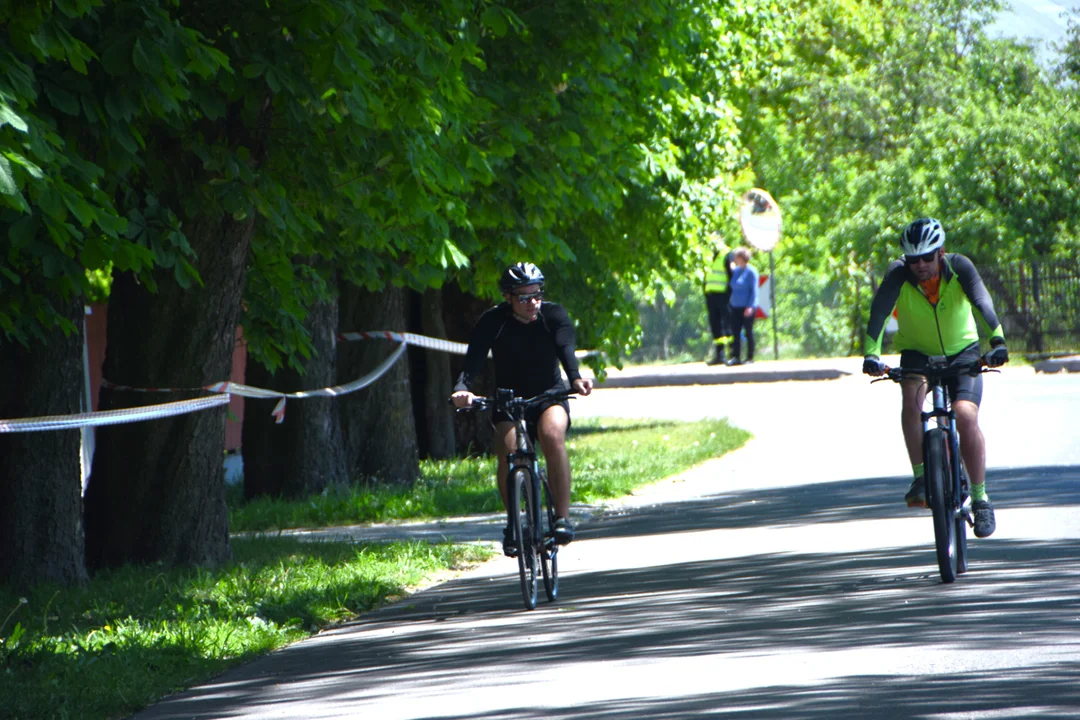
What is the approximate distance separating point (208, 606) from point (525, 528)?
179 cm

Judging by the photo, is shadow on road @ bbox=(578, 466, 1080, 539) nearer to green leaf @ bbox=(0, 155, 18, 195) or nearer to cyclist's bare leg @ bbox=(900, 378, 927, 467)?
cyclist's bare leg @ bbox=(900, 378, 927, 467)

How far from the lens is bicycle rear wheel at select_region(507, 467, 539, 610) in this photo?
10.1 meters

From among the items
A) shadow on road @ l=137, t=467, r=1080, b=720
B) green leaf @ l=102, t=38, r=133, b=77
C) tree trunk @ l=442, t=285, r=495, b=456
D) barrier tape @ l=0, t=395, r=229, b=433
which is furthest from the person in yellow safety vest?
green leaf @ l=102, t=38, r=133, b=77

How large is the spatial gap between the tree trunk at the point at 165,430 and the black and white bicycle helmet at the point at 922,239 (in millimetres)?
4257

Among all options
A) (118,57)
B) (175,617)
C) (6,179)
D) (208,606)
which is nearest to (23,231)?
(118,57)

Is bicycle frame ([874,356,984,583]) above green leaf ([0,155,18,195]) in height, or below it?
below

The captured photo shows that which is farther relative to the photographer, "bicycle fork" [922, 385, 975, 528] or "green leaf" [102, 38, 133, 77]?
"bicycle fork" [922, 385, 975, 528]

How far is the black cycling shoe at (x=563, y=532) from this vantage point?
10422 millimetres

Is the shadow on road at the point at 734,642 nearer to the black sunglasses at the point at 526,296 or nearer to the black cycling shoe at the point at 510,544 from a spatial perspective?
the black cycling shoe at the point at 510,544

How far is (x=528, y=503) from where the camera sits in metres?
10.5

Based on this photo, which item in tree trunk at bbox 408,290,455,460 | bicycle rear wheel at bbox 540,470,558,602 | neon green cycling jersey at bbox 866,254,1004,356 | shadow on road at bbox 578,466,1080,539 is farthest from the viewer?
tree trunk at bbox 408,290,455,460

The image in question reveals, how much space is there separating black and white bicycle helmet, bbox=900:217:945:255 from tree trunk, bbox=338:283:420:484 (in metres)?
9.19

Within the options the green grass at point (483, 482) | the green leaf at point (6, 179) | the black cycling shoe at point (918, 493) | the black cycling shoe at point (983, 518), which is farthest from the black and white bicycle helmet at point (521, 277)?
the green grass at point (483, 482)

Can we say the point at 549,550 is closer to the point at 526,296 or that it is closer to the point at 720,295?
the point at 526,296
